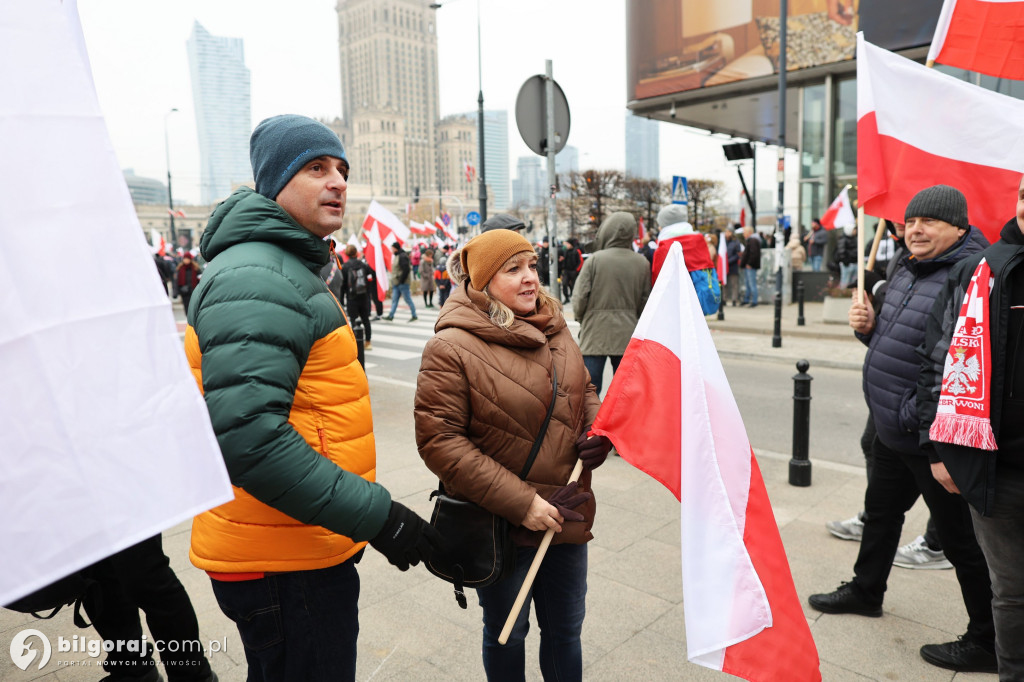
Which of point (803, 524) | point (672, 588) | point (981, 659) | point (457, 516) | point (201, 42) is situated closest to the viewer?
point (457, 516)

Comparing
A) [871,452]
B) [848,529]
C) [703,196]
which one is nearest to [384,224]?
[848,529]

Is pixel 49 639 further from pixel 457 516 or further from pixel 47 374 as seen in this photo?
pixel 47 374

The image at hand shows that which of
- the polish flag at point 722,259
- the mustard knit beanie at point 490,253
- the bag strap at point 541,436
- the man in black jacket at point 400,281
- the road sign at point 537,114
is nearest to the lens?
the bag strap at point 541,436

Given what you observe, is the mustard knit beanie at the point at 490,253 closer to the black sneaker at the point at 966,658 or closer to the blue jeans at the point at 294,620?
the blue jeans at the point at 294,620

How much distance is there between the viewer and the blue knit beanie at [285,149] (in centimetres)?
192

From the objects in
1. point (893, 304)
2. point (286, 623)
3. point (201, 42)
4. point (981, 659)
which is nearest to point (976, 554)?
point (981, 659)

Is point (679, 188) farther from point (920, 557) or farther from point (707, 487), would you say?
point (707, 487)

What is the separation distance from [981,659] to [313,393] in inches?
118

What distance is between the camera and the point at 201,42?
586 ft

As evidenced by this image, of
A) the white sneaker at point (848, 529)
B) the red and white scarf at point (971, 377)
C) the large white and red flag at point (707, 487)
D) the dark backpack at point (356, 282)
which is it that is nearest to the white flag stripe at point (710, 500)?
the large white and red flag at point (707, 487)

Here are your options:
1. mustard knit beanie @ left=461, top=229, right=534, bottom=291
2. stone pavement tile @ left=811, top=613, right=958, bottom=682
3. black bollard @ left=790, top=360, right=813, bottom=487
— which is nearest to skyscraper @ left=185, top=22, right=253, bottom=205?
black bollard @ left=790, top=360, right=813, bottom=487

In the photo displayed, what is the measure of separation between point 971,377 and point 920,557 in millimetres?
1896

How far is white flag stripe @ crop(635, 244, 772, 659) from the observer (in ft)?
6.48

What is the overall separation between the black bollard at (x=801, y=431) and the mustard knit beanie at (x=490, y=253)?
11.2 feet
